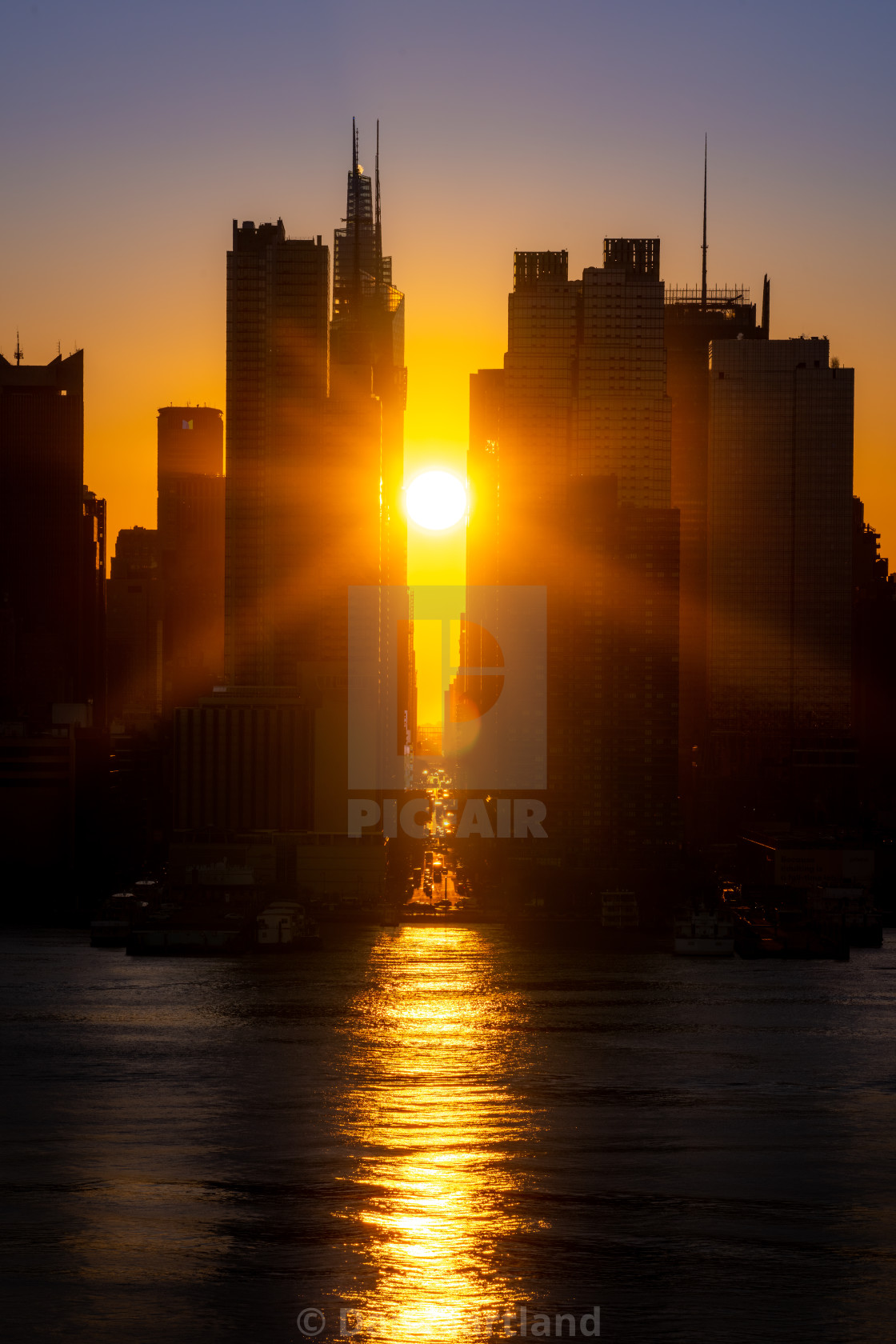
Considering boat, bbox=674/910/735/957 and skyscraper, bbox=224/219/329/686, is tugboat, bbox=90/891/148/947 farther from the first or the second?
skyscraper, bbox=224/219/329/686

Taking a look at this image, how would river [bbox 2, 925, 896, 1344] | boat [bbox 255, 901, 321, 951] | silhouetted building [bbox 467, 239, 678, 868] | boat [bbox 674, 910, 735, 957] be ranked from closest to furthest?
river [bbox 2, 925, 896, 1344] → boat [bbox 674, 910, 735, 957] → boat [bbox 255, 901, 321, 951] → silhouetted building [bbox 467, 239, 678, 868]

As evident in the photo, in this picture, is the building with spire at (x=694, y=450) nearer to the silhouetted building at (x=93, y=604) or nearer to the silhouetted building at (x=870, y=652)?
the silhouetted building at (x=870, y=652)

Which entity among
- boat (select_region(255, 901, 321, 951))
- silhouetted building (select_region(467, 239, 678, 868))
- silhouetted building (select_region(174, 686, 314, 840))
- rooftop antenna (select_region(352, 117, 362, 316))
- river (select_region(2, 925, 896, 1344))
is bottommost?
boat (select_region(255, 901, 321, 951))

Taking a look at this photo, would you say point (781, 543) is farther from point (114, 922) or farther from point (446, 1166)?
point (446, 1166)

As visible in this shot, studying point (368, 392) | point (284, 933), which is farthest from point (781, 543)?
point (284, 933)

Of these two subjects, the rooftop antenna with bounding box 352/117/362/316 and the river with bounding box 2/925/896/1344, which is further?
the rooftop antenna with bounding box 352/117/362/316

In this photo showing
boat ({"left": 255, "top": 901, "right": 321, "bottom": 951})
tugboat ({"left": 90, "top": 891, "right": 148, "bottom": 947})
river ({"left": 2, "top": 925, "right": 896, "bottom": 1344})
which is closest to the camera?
river ({"left": 2, "top": 925, "right": 896, "bottom": 1344})

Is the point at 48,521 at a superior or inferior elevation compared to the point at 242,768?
superior

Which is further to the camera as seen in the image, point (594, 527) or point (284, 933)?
point (594, 527)

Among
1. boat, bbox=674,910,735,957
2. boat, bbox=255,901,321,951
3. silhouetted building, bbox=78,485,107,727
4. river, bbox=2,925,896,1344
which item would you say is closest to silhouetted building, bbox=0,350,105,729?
silhouetted building, bbox=78,485,107,727
